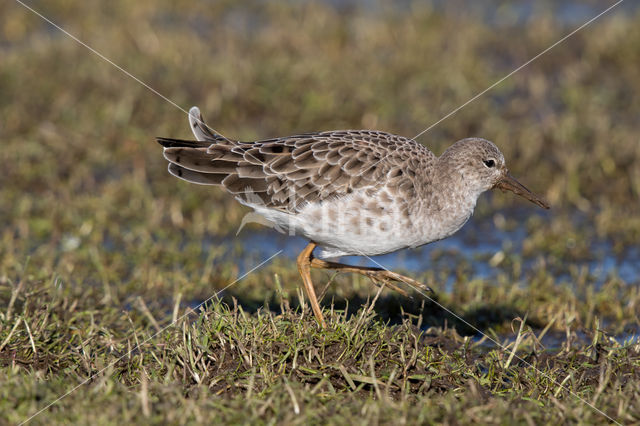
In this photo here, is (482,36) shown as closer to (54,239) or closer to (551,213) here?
(551,213)

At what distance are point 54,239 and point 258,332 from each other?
12.6 ft

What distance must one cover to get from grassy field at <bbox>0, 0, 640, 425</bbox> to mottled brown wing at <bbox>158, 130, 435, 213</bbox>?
81 cm

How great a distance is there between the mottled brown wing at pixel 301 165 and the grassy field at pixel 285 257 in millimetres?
813

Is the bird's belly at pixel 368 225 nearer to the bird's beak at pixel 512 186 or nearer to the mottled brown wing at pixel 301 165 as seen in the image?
the mottled brown wing at pixel 301 165

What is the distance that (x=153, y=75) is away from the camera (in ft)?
38.1

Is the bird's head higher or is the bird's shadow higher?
the bird's head

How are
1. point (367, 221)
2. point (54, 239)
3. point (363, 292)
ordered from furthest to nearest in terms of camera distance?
point (54, 239) < point (363, 292) < point (367, 221)

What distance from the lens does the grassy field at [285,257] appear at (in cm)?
516

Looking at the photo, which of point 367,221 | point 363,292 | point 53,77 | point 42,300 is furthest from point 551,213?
point 53,77

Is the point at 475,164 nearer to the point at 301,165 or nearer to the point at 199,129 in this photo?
the point at 301,165

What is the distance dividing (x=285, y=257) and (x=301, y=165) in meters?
2.40

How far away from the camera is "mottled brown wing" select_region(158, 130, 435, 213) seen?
20.3ft

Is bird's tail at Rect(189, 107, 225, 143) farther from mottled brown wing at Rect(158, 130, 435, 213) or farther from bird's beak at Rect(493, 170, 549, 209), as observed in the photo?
bird's beak at Rect(493, 170, 549, 209)

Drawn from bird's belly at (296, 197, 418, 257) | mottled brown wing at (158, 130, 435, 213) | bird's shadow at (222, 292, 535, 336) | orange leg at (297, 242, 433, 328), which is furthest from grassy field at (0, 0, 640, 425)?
mottled brown wing at (158, 130, 435, 213)
